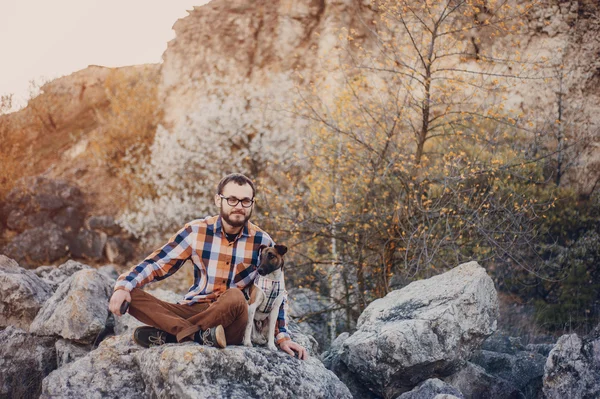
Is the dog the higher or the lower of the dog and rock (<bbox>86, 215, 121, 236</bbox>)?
the higher

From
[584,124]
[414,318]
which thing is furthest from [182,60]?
[414,318]

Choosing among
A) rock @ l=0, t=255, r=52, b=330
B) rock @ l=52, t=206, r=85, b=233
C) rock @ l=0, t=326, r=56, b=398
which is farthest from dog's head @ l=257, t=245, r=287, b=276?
rock @ l=52, t=206, r=85, b=233

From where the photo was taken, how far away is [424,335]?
4781mm

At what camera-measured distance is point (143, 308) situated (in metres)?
3.73

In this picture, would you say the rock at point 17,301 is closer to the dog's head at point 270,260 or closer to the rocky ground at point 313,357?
the rocky ground at point 313,357

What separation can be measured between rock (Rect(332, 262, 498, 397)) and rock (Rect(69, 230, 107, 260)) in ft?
39.8

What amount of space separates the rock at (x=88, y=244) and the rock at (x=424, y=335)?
12129 mm

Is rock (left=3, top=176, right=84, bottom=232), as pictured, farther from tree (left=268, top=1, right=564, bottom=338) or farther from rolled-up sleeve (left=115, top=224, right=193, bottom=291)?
rolled-up sleeve (left=115, top=224, right=193, bottom=291)

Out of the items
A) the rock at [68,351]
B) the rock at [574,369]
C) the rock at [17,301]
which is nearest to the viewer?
the rock at [574,369]

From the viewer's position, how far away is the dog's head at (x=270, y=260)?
3711 mm

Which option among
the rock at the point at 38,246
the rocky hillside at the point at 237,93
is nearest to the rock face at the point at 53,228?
the rock at the point at 38,246

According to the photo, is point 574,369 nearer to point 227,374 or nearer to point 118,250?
point 227,374

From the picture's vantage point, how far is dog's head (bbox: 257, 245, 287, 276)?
371cm

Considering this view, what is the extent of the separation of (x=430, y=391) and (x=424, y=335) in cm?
49
